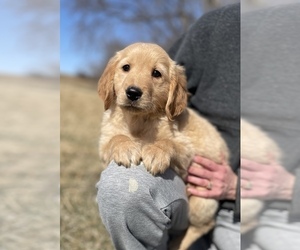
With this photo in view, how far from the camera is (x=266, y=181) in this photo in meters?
1.50

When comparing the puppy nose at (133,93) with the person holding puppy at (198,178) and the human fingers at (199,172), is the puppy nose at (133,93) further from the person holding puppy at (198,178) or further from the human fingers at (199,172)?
the human fingers at (199,172)

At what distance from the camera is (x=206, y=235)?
2.04 meters

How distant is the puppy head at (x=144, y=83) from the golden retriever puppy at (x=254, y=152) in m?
0.37

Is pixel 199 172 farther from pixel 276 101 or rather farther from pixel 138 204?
pixel 276 101

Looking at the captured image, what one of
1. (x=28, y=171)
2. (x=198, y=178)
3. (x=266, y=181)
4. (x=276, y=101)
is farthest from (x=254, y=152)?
(x=28, y=171)

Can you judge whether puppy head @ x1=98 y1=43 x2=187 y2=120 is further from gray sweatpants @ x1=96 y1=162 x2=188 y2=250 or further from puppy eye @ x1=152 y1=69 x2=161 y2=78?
gray sweatpants @ x1=96 y1=162 x2=188 y2=250

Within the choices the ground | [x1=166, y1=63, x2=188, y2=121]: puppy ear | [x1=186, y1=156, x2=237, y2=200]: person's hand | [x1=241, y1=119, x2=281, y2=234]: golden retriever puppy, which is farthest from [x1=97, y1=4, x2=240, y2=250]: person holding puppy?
the ground

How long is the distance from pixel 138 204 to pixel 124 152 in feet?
0.62

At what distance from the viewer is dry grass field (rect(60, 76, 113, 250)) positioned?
284cm

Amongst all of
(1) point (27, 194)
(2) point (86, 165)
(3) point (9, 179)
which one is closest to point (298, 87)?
(1) point (27, 194)

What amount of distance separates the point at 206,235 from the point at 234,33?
0.90 meters

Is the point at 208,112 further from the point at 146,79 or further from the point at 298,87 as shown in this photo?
the point at 298,87

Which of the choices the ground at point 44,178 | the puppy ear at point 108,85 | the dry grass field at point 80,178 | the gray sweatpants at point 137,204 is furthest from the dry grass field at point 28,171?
the gray sweatpants at point 137,204

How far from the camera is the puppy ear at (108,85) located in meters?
1.74
